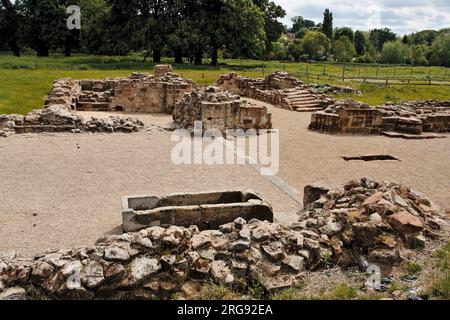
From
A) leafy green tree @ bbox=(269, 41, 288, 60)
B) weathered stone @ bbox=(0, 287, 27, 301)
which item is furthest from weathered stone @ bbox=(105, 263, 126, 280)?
leafy green tree @ bbox=(269, 41, 288, 60)

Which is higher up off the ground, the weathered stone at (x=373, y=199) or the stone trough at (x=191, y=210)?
the weathered stone at (x=373, y=199)

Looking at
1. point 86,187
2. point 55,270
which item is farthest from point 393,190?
point 86,187

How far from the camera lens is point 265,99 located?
2916 centimetres

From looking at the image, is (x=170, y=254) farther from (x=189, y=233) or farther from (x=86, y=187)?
(x=86, y=187)

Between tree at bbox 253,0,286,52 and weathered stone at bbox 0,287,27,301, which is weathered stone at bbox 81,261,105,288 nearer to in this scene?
weathered stone at bbox 0,287,27,301

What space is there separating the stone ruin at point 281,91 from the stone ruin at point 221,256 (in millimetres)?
19023

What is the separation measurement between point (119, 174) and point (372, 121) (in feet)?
42.2

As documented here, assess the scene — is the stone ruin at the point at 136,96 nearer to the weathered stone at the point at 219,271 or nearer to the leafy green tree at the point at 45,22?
the weathered stone at the point at 219,271

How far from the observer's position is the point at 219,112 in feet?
59.6

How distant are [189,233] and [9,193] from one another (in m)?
6.11

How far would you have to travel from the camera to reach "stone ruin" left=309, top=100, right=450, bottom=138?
65.4ft

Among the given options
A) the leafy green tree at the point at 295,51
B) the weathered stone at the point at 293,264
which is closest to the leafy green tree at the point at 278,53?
the leafy green tree at the point at 295,51

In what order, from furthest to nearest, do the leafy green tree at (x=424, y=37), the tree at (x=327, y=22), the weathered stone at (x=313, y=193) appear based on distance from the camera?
the leafy green tree at (x=424, y=37), the tree at (x=327, y=22), the weathered stone at (x=313, y=193)

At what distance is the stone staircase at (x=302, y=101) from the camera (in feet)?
85.3
